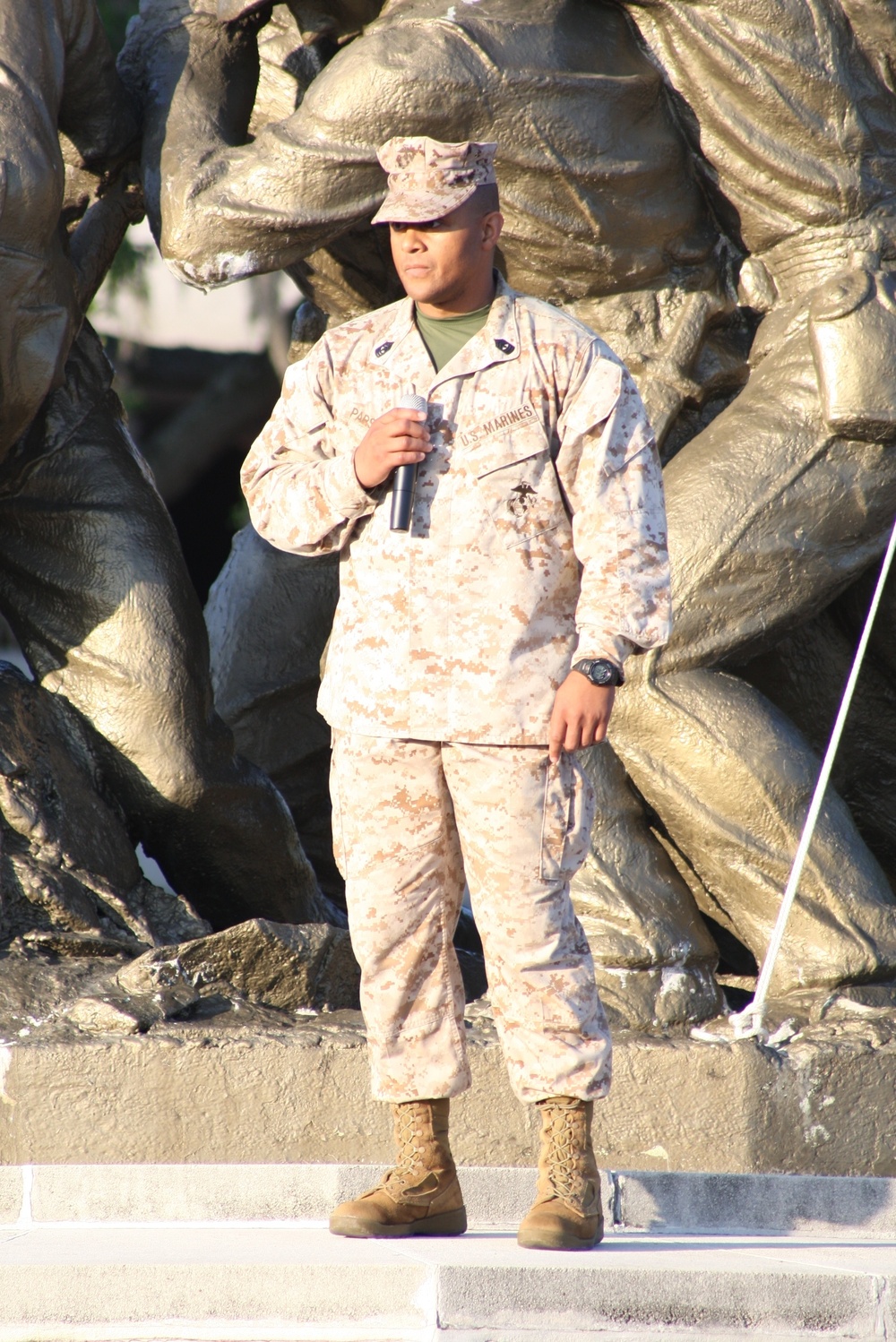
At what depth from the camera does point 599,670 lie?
8.79 ft

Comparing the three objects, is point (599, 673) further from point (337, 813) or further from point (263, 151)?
point (263, 151)

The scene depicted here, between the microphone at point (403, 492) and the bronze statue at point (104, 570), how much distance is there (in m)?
1.85

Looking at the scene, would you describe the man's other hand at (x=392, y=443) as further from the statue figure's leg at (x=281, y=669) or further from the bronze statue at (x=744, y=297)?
the statue figure's leg at (x=281, y=669)

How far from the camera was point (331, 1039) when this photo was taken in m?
3.61

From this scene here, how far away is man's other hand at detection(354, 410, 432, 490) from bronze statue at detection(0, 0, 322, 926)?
1830mm

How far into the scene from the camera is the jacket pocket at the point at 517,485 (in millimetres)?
2775

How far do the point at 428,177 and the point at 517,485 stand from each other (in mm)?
464

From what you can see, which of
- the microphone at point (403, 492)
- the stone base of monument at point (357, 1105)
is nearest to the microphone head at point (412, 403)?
the microphone at point (403, 492)

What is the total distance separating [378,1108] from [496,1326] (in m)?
1.15

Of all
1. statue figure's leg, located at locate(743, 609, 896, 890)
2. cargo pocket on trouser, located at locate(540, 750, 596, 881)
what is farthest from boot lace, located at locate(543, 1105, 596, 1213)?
statue figure's leg, located at locate(743, 609, 896, 890)

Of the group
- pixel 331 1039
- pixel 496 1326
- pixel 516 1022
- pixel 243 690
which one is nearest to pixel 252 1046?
pixel 331 1039

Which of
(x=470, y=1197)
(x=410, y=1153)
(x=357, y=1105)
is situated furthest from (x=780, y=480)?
(x=410, y=1153)

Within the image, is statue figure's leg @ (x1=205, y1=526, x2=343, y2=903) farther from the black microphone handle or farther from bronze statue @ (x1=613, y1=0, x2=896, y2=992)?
the black microphone handle

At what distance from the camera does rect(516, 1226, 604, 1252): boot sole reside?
2.69 m
